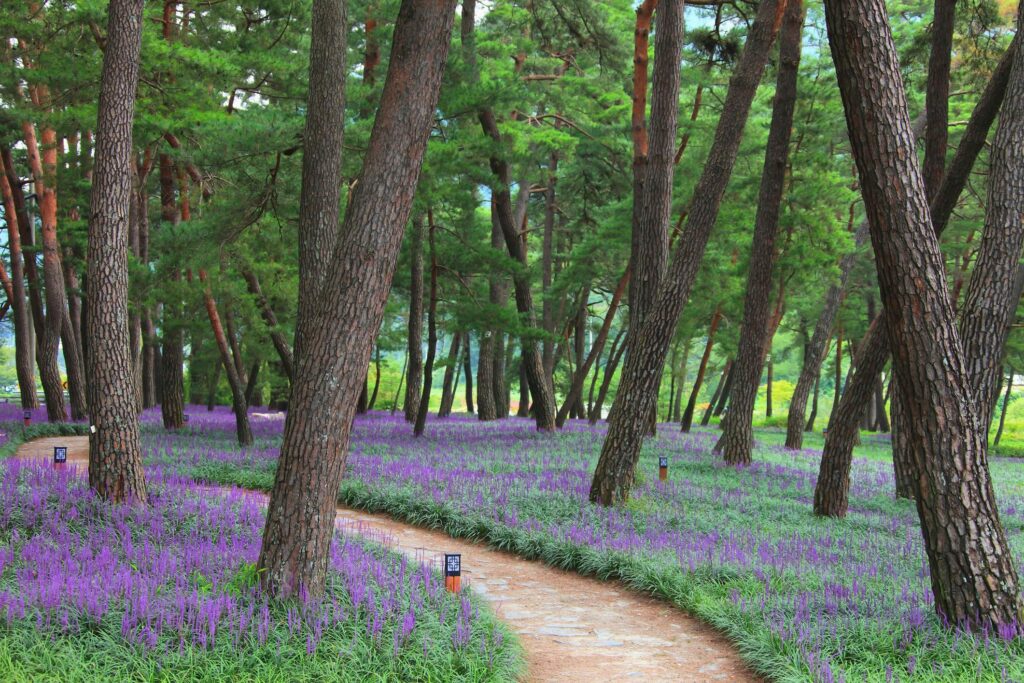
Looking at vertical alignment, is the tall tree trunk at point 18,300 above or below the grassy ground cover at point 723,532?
above

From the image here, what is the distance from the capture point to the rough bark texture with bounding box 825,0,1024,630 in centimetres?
530

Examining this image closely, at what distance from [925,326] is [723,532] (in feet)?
12.3

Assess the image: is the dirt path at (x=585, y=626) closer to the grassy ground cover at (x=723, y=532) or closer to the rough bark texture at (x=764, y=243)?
the grassy ground cover at (x=723, y=532)

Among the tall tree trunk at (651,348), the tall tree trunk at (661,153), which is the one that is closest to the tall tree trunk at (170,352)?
the tall tree trunk at (661,153)

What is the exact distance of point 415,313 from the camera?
18219mm

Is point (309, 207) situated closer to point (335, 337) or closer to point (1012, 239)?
point (335, 337)

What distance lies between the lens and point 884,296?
5.51 metres

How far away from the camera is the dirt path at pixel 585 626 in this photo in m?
5.21

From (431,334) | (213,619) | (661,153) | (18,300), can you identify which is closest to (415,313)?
(431,334)

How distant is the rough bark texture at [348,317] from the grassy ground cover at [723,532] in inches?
115

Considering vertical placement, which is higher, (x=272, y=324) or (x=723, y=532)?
(x=272, y=324)

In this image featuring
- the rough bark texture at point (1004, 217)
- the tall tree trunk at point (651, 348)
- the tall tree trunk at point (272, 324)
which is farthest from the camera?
the tall tree trunk at point (272, 324)

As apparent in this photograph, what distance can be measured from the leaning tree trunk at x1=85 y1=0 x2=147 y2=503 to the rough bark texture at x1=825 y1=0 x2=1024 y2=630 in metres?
6.59

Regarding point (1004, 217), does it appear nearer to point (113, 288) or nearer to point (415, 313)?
point (113, 288)
